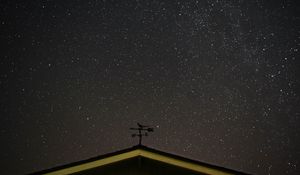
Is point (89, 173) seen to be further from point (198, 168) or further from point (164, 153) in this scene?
point (198, 168)

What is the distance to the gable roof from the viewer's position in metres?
6.65

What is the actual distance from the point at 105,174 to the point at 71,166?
2.52 feet

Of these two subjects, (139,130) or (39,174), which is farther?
(139,130)

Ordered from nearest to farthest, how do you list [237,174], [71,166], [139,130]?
[237,174]
[71,166]
[139,130]

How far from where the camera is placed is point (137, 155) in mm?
7227

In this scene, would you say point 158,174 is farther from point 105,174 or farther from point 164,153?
point 105,174

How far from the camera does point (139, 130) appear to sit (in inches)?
353

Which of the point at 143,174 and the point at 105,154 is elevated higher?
the point at 105,154

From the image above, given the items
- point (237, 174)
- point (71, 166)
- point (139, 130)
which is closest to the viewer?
point (237, 174)

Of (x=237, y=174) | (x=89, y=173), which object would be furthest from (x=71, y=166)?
(x=237, y=174)

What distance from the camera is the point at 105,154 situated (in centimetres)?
699

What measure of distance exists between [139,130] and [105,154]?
6.90 feet

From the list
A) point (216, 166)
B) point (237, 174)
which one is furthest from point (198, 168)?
point (237, 174)

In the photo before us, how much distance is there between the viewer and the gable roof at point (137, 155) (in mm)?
6648
